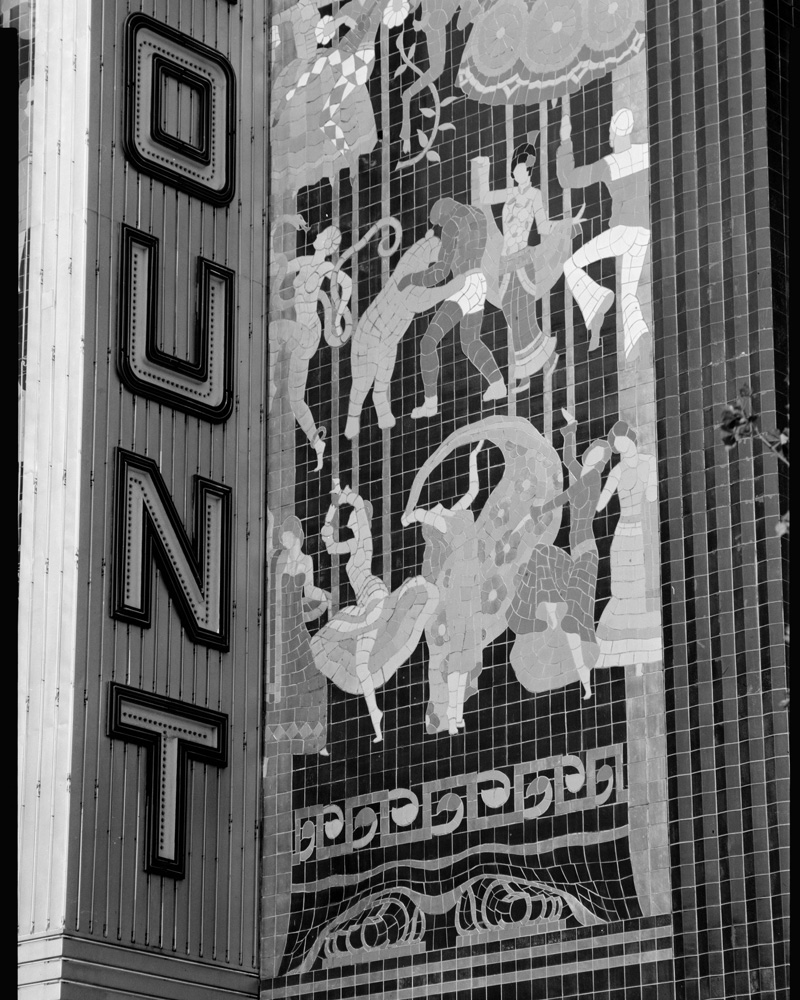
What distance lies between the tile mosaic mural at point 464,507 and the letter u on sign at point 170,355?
17.7 inches

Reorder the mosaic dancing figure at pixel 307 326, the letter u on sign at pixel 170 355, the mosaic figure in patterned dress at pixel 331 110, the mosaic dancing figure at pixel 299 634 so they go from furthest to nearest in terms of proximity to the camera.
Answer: the mosaic figure in patterned dress at pixel 331 110 < the mosaic dancing figure at pixel 307 326 < the letter u on sign at pixel 170 355 < the mosaic dancing figure at pixel 299 634

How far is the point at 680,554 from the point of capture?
12844mm

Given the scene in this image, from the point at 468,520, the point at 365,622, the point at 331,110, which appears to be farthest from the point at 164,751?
the point at 331,110

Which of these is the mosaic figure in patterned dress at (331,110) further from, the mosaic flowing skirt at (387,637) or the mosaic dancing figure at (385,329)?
the mosaic flowing skirt at (387,637)

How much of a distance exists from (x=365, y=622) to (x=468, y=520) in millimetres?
1104

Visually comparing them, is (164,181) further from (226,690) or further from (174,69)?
(226,690)

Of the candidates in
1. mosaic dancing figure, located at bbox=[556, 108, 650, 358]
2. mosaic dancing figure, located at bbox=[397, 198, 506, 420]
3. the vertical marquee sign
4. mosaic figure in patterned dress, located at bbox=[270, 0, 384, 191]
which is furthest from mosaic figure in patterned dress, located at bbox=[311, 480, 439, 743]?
mosaic figure in patterned dress, located at bbox=[270, 0, 384, 191]

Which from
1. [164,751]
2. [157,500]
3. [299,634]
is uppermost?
[157,500]

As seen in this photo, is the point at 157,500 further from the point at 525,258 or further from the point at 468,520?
the point at 525,258

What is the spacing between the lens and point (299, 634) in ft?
49.5

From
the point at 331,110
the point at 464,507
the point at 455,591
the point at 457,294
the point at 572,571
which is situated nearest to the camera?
the point at 572,571

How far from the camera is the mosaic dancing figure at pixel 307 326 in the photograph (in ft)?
50.9

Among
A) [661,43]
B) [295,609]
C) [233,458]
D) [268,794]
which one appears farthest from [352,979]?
[661,43]

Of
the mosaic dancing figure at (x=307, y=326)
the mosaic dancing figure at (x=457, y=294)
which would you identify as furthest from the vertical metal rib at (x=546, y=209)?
the mosaic dancing figure at (x=307, y=326)
